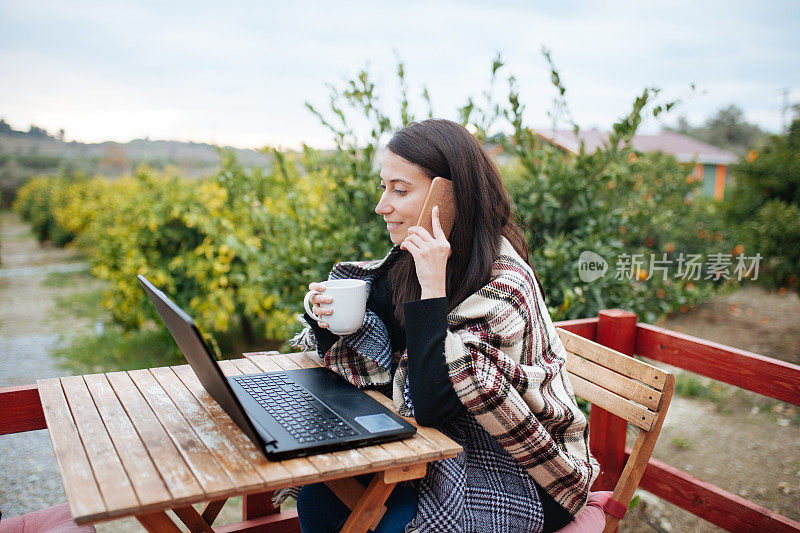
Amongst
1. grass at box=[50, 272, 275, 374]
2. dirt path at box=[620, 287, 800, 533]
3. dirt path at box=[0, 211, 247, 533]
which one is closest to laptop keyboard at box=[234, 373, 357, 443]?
dirt path at box=[0, 211, 247, 533]

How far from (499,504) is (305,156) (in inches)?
94.2

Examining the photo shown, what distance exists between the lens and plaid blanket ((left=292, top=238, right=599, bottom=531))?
4.23ft

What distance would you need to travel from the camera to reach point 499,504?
137 cm

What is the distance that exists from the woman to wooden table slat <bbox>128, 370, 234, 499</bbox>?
43 centimetres

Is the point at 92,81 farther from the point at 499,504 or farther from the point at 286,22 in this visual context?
the point at 499,504

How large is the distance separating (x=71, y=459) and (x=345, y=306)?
674 mm

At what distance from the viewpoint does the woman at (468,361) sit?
129 cm

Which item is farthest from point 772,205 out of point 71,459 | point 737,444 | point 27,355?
point 27,355

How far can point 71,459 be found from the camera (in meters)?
1.03

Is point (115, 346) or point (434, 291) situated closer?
point (434, 291)

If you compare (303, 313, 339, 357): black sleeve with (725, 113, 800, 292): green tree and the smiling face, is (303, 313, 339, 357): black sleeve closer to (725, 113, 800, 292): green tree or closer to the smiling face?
the smiling face

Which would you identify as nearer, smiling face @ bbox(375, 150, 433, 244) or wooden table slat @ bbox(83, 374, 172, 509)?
wooden table slat @ bbox(83, 374, 172, 509)

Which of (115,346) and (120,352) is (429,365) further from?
(115,346)

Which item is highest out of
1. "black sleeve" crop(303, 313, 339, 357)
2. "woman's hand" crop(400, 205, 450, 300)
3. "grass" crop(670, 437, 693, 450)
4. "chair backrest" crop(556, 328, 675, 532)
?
"woman's hand" crop(400, 205, 450, 300)
